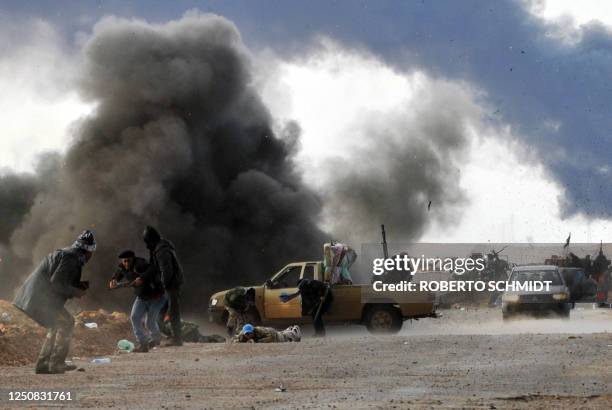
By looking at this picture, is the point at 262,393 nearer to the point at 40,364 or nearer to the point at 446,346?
the point at 40,364

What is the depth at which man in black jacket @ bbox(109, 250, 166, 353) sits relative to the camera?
44.4 feet

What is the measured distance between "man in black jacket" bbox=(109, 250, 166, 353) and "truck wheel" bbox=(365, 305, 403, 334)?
16.5 ft

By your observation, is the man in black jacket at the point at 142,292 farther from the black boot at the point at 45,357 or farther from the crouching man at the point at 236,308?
the crouching man at the point at 236,308

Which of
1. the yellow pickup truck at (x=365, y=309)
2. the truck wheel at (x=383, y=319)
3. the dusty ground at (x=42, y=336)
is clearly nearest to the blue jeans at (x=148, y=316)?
the dusty ground at (x=42, y=336)

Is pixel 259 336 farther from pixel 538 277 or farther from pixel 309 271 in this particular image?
pixel 538 277

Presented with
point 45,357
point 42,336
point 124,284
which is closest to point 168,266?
point 124,284

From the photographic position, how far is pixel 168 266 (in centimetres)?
1378

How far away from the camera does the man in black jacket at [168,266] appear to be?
1377 cm

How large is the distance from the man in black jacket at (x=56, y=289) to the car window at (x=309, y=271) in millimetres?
8005

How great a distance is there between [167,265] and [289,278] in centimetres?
472

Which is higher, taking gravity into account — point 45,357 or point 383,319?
point 383,319

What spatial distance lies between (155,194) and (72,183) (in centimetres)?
416

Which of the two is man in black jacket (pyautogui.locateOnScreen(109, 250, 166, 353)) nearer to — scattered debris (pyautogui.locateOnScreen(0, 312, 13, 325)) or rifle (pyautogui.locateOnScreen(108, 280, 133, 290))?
rifle (pyautogui.locateOnScreen(108, 280, 133, 290))

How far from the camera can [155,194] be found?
36.7 metres
